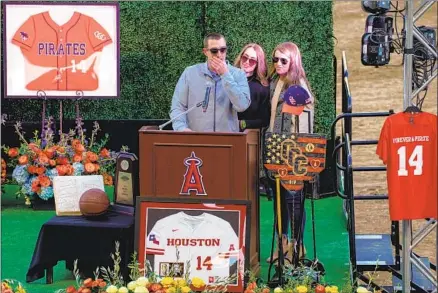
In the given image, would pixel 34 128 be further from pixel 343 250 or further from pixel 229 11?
pixel 343 250

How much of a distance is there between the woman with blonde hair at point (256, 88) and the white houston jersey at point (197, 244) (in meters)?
2.19

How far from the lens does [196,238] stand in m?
8.35

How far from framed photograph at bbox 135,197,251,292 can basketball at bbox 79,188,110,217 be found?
2.37ft

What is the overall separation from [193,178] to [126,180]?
0.85m

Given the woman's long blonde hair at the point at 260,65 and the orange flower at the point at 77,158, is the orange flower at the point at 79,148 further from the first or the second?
the woman's long blonde hair at the point at 260,65

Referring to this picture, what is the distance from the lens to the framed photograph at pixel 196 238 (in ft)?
27.1

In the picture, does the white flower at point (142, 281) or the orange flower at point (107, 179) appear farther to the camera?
the orange flower at point (107, 179)

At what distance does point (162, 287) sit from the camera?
7.89 metres

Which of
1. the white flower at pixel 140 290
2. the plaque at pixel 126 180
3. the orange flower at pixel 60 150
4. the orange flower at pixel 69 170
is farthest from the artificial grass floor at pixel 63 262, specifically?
the white flower at pixel 140 290

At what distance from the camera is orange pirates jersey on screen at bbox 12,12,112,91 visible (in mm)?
13391

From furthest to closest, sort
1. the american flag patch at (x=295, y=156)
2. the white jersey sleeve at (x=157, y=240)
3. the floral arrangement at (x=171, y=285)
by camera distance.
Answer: the american flag patch at (x=295, y=156)
the white jersey sleeve at (x=157, y=240)
the floral arrangement at (x=171, y=285)

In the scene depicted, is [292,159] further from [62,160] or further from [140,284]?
[62,160]

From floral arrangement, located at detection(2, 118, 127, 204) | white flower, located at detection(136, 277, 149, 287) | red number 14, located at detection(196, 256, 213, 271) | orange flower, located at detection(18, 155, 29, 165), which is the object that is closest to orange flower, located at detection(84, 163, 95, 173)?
floral arrangement, located at detection(2, 118, 127, 204)

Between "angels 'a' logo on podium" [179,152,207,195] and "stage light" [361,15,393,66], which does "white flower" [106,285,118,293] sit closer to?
"angels 'a' logo on podium" [179,152,207,195]
